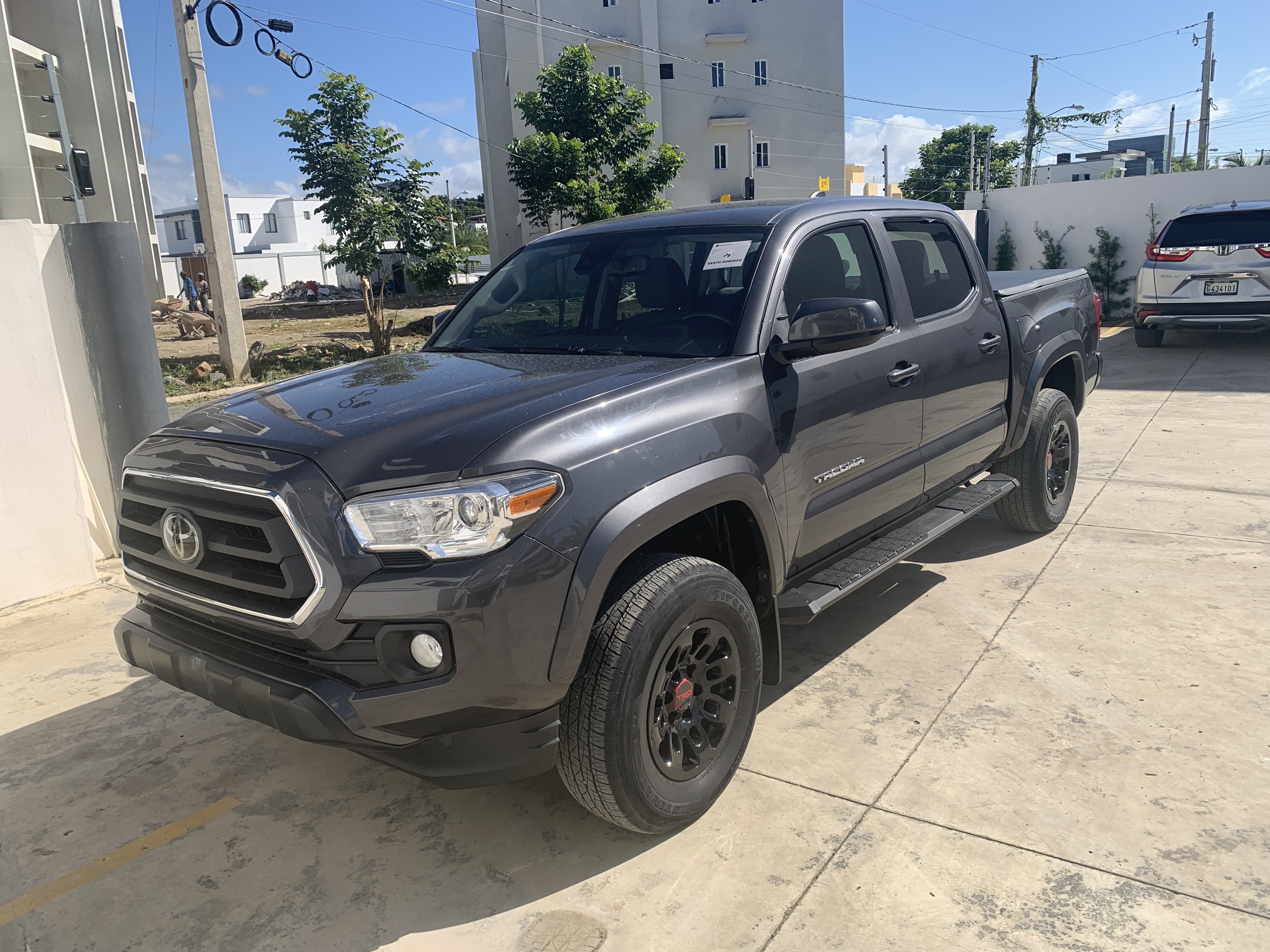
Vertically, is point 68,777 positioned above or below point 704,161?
below

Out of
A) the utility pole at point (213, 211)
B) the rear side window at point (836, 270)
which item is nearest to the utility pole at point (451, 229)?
the utility pole at point (213, 211)

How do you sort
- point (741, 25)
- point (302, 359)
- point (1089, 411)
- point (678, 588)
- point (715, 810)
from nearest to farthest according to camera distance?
point (678, 588), point (715, 810), point (1089, 411), point (302, 359), point (741, 25)

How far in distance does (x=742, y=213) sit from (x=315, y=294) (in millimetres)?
38696

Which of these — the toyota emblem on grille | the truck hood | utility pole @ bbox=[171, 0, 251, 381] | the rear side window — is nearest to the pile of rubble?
utility pole @ bbox=[171, 0, 251, 381]

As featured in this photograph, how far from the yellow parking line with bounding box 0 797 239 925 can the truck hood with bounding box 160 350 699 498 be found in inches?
51.6

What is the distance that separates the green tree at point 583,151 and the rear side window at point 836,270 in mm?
29826

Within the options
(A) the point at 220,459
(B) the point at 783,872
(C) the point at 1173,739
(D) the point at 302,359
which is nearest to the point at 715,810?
(B) the point at 783,872

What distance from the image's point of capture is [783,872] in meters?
2.78

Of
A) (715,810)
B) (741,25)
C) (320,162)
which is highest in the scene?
(741,25)

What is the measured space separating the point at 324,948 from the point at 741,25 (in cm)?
5207

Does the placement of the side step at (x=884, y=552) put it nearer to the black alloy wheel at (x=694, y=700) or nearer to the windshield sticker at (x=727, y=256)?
the black alloy wheel at (x=694, y=700)

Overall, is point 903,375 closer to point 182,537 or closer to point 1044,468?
point 1044,468

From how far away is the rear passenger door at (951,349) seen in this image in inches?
166

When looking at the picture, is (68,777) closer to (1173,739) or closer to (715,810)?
(715,810)
